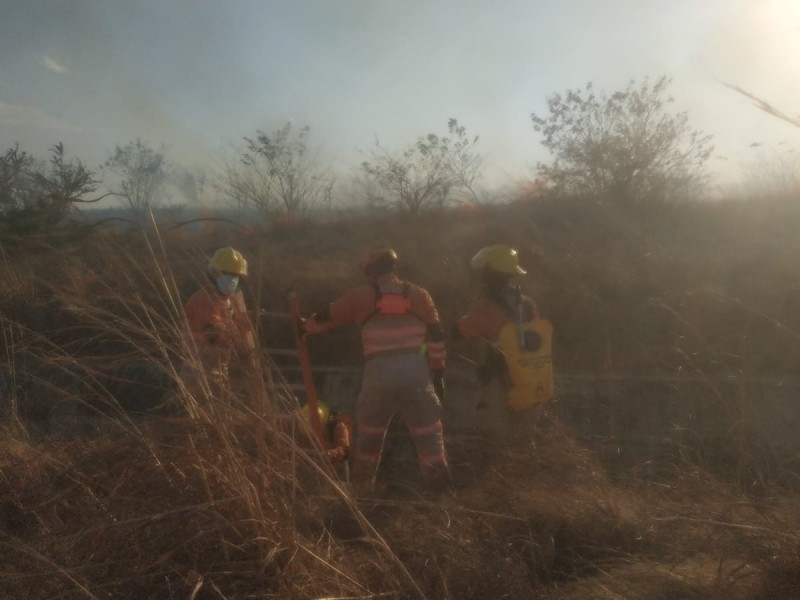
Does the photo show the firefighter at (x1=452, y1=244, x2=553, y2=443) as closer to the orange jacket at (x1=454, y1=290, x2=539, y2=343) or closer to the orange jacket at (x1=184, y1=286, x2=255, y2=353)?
the orange jacket at (x1=454, y1=290, x2=539, y2=343)

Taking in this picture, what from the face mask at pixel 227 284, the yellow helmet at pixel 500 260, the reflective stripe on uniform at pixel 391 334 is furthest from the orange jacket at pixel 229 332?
the yellow helmet at pixel 500 260

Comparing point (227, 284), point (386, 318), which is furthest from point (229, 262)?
point (386, 318)

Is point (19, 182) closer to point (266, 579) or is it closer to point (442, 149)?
point (266, 579)

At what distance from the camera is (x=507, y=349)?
580 cm

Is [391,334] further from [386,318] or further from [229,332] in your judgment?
[229,332]

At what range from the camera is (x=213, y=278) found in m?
5.65

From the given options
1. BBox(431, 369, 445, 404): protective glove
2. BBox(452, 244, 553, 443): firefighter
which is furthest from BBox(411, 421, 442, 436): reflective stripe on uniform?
BBox(452, 244, 553, 443): firefighter

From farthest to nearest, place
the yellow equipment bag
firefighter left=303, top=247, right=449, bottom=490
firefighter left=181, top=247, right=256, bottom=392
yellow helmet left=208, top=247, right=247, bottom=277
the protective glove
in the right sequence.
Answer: the protective glove
yellow helmet left=208, top=247, right=247, bottom=277
the yellow equipment bag
firefighter left=303, top=247, right=449, bottom=490
firefighter left=181, top=247, right=256, bottom=392

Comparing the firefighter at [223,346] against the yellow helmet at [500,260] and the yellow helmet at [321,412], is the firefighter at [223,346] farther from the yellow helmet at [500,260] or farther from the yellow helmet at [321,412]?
the yellow helmet at [500,260]

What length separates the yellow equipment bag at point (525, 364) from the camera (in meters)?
5.79

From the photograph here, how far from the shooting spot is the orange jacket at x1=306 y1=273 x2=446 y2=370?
564 cm

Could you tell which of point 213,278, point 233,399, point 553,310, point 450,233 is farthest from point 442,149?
point 233,399

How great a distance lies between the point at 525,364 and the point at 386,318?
1.08m

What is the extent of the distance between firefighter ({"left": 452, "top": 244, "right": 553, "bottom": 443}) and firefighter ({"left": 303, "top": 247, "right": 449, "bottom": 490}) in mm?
416
